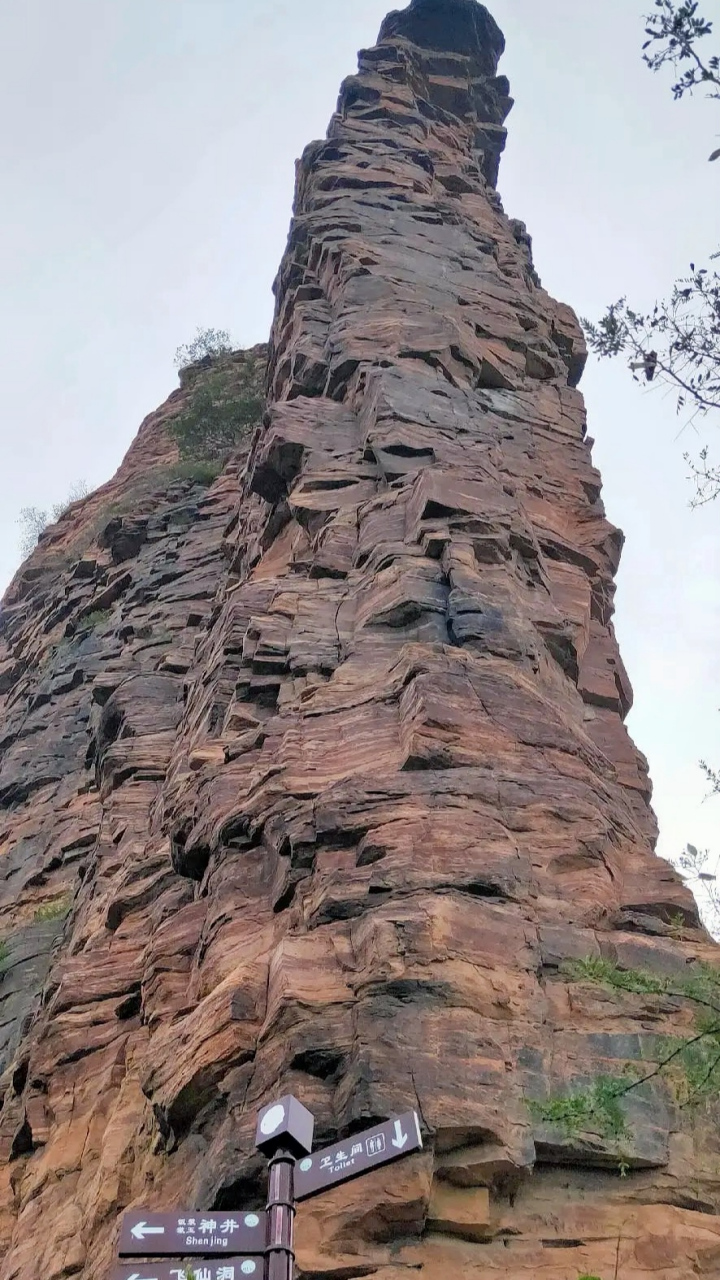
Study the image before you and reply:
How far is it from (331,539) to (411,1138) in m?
10.4

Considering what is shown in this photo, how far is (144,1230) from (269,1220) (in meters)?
0.64

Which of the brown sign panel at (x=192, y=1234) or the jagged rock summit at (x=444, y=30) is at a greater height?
the jagged rock summit at (x=444, y=30)

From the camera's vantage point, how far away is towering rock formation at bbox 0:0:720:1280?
7648mm

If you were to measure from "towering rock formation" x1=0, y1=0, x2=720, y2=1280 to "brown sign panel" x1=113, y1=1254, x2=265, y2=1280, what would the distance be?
1.43 m

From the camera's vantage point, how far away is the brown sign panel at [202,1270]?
5727 mm

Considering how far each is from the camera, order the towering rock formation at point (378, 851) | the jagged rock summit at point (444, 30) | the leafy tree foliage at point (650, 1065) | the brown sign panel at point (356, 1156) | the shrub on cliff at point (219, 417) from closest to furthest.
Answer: the brown sign panel at point (356, 1156) → the leafy tree foliage at point (650, 1065) → the towering rock formation at point (378, 851) → the jagged rock summit at point (444, 30) → the shrub on cliff at point (219, 417)

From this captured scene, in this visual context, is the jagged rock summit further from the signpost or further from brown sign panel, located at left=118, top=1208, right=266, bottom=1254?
brown sign panel, located at left=118, top=1208, right=266, bottom=1254

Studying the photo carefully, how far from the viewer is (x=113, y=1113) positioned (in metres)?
11.0

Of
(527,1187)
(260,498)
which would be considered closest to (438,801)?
(527,1187)

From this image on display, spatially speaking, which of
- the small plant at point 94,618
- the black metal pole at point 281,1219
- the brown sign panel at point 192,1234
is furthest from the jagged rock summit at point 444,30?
the brown sign panel at point 192,1234

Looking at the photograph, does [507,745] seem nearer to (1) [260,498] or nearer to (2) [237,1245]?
(2) [237,1245]

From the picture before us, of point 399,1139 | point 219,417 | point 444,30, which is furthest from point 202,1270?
point 444,30

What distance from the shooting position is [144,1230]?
234 inches

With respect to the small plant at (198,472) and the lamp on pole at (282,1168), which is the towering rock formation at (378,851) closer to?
the lamp on pole at (282,1168)
